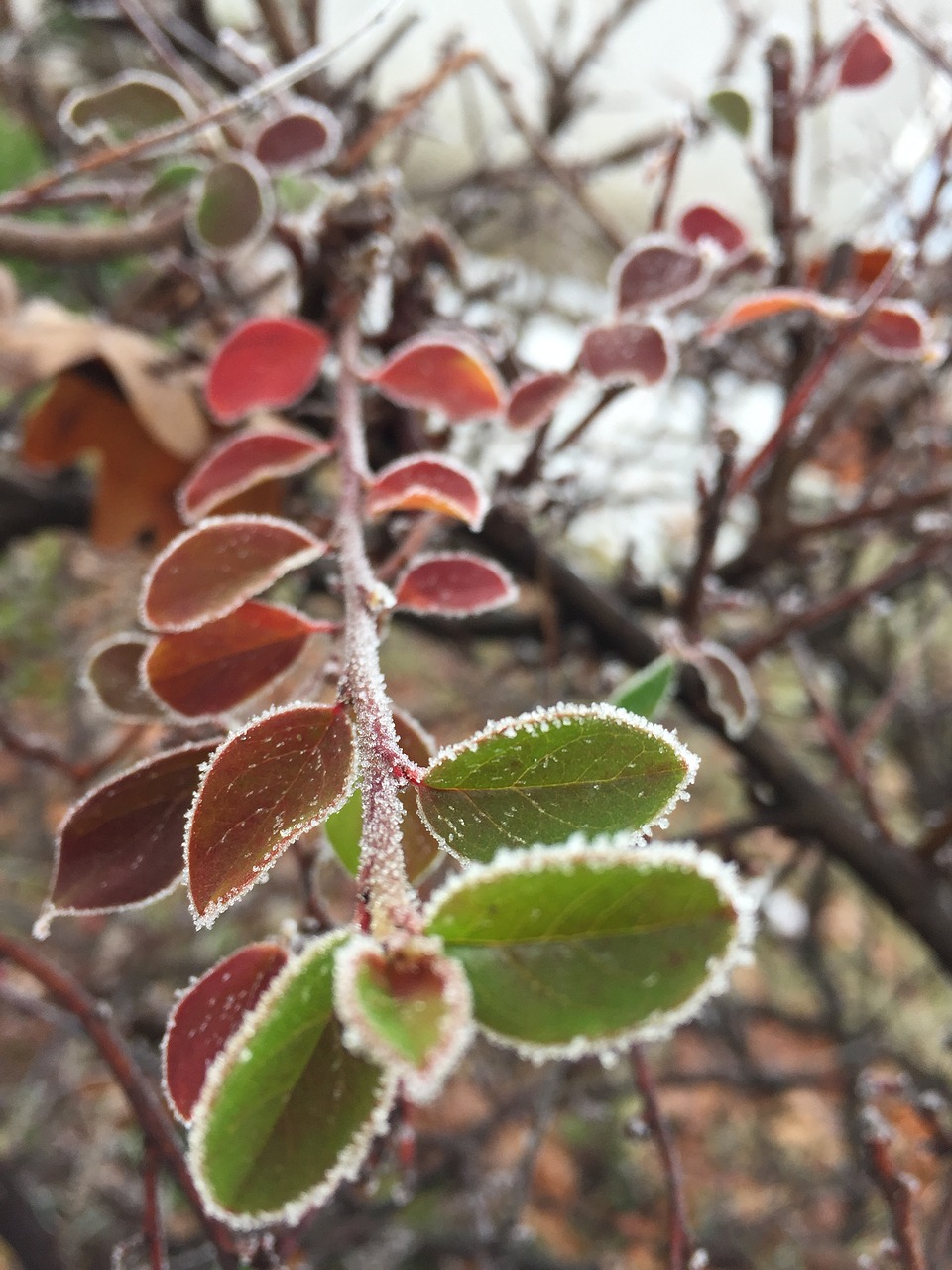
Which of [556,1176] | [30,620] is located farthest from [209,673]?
[556,1176]

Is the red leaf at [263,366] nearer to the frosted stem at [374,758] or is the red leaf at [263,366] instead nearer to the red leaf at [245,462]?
the red leaf at [245,462]

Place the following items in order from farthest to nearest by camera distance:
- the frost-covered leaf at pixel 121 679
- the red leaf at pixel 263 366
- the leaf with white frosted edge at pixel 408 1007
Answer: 1. the red leaf at pixel 263 366
2. the frost-covered leaf at pixel 121 679
3. the leaf with white frosted edge at pixel 408 1007

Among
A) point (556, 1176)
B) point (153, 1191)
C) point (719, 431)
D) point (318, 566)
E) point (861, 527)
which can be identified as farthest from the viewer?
point (556, 1176)

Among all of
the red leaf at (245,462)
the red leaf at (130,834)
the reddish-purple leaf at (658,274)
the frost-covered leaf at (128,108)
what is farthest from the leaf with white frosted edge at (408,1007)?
the frost-covered leaf at (128,108)

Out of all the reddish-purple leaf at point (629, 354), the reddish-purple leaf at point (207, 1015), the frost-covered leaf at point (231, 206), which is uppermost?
the frost-covered leaf at point (231, 206)

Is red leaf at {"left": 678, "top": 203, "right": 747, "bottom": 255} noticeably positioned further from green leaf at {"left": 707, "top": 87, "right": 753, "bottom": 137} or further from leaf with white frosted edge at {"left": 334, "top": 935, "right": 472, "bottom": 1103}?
leaf with white frosted edge at {"left": 334, "top": 935, "right": 472, "bottom": 1103}

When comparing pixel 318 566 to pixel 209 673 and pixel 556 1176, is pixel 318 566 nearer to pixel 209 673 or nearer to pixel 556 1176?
pixel 209 673

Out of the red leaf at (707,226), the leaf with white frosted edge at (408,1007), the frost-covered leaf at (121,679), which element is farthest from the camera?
the red leaf at (707,226)
